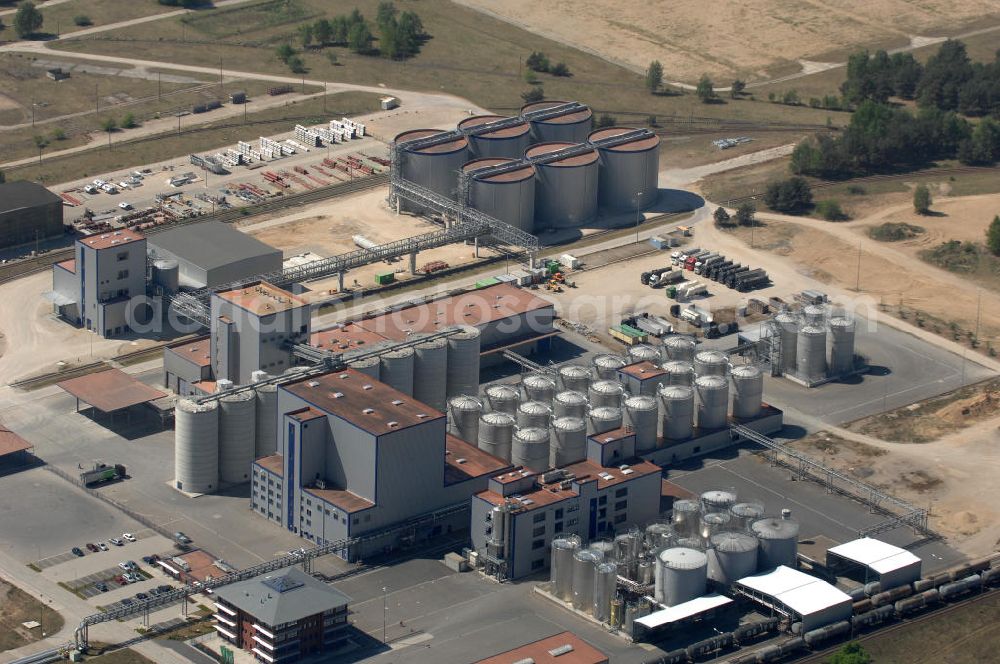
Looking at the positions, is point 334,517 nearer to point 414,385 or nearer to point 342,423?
point 342,423

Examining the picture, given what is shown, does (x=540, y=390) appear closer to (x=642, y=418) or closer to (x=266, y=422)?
(x=642, y=418)

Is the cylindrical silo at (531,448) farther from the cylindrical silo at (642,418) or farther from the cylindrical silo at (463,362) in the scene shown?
the cylindrical silo at (463,362)

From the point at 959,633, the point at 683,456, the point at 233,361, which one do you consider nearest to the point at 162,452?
the point at 233,361

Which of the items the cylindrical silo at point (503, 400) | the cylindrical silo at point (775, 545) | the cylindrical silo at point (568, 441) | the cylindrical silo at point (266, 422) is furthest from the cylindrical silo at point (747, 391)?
the cylindrical silo at point (266, 422)

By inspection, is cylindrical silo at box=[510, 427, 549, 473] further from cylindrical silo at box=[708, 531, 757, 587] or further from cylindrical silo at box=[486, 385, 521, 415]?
cylindrical silo at box=[708, 531, 757, 587]

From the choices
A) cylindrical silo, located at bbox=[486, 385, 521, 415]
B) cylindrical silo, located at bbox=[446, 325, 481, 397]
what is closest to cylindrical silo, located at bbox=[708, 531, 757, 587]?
cylindrical silo, located at bbox=[486, 385, 521, 415]
